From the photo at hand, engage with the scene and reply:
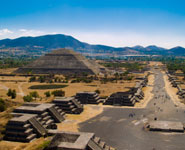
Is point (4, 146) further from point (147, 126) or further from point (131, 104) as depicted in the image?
point (131, 104)

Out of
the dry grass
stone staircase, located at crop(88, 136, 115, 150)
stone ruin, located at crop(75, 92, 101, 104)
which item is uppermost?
stone staircase, located at crop(88, 136, 115, 150)

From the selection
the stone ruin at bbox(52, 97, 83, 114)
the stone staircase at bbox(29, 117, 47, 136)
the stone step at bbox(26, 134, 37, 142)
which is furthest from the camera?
the stone ruin at bbox(52, 97, 83, 114)

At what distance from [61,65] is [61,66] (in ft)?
4.48

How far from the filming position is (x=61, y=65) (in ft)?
542

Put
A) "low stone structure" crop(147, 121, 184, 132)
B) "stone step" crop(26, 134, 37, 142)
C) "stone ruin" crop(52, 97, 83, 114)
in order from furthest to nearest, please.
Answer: "stone ruin" crop(52, 97, 83, 114) < "low stone structure" crop(147, 121, 184, 132) < "stone step" crop(26, 134, 37, 142)

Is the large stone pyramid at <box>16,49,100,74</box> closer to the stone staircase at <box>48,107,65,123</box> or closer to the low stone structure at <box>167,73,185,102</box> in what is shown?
the low stone structure at <box>167,73,185,102</box>

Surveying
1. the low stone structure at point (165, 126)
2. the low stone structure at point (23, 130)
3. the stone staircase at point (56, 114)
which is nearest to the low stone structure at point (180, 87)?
the low stone structure at point (165, 126)

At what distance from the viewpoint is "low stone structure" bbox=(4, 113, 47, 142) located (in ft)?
123

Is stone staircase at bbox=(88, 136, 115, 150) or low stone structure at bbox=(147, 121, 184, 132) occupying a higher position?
stone staircase at bbox=(88, 136, 115, 150)

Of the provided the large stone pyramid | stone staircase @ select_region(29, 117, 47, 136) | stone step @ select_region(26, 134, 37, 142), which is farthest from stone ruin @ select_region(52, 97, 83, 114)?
the large stone pyramid

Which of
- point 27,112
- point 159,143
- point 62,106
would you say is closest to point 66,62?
point 62,106

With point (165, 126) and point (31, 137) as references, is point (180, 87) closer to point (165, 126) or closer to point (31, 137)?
point (165, 126)

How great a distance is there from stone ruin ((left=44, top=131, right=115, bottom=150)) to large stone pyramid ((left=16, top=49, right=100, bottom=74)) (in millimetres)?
119701

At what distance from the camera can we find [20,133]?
123ft
